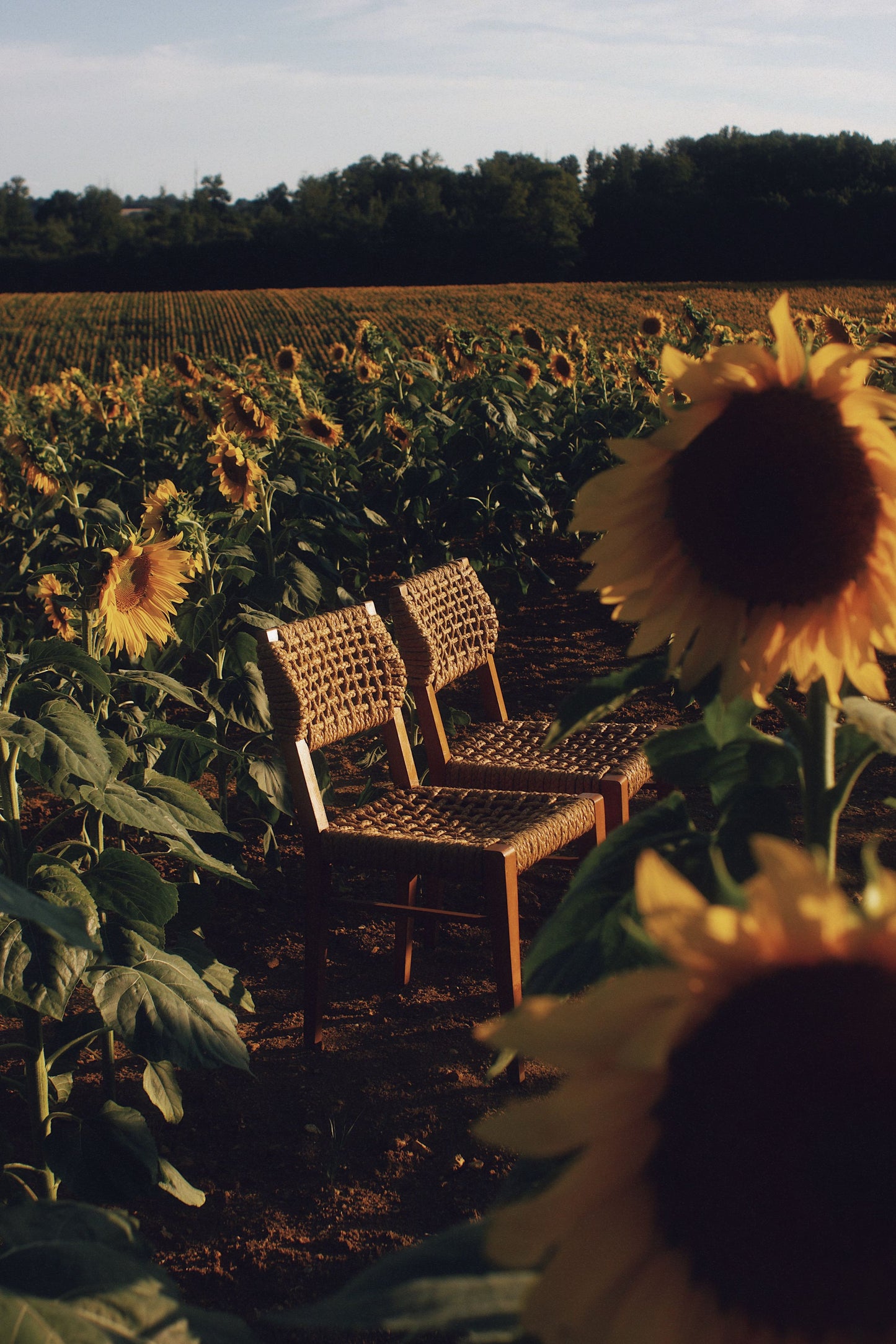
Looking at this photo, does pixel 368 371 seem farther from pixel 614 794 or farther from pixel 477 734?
pixel 614 794

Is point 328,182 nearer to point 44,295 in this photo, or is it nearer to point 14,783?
point 44,295

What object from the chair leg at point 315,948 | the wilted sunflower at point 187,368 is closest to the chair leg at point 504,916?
the chair leg at point 315,948

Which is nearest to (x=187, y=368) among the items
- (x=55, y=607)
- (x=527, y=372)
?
(x=527, y=372)

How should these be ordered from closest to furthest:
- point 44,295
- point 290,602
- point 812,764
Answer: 1. point 812,764
2. point 290,602
3. point 44,295

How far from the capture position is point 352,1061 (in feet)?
8.00

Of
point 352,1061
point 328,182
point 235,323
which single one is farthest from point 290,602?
point 328,182

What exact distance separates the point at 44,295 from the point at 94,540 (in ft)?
127

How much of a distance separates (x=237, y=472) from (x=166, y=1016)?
2366mm

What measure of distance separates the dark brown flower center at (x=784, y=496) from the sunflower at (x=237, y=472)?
313 cm

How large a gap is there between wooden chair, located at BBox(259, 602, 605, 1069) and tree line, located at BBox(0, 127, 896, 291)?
4033 centimetres

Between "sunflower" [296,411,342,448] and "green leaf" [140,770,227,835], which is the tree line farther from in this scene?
"green leaf" [140,770,227,835]

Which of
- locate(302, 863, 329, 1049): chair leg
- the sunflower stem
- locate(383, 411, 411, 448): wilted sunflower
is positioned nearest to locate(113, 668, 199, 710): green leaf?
locate(302, 863, 329, 1049): chair leg

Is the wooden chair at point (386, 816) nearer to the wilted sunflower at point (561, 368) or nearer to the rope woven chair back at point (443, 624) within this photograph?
the rope woven chair back at point (443, 624)

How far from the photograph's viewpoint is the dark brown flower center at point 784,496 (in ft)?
2.06
